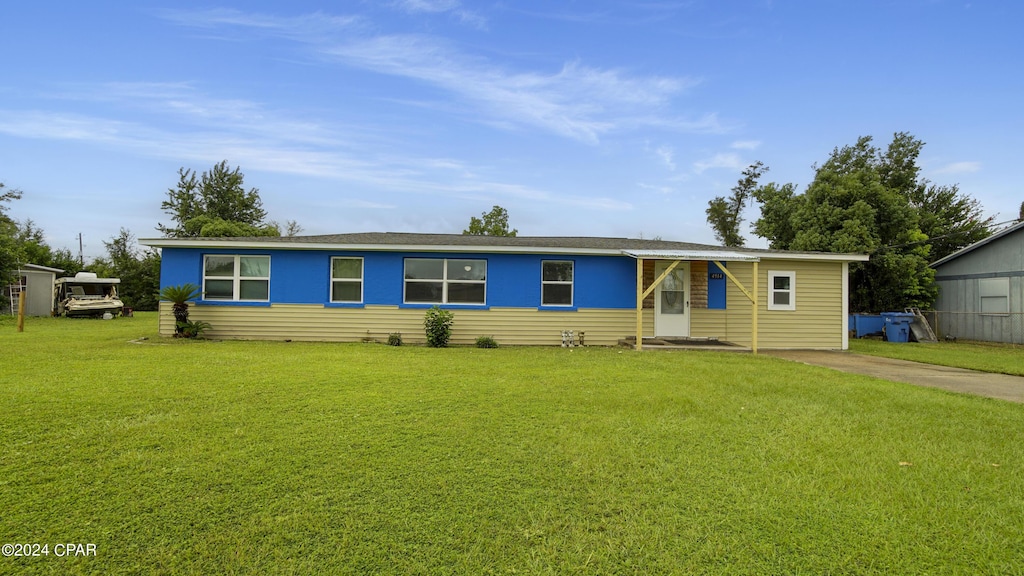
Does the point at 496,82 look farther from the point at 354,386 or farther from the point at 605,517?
the point at 605,517

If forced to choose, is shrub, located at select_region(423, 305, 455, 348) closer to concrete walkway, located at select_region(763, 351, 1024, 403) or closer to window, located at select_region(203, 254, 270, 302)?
window, located at select_region(203, 254, 270, 302)

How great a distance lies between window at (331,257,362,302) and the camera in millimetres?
11852

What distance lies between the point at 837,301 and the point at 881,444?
1017 cm

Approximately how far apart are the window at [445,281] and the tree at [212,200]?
93.6 ft

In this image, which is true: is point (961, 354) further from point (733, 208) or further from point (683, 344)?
point (733, 208)

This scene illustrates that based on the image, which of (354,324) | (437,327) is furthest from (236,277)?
(437,327)

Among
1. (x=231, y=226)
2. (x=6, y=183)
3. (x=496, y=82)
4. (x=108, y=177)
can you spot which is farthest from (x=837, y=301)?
(x=6, y=183)

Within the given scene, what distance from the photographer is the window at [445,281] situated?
11945 millimetres

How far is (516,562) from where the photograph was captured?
219 cm

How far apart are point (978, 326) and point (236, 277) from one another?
23542 mm

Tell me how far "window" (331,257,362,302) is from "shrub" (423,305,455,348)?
84.5 inches

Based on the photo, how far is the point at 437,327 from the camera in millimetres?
11055

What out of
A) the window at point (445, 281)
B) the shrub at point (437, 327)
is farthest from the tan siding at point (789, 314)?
the shrub at point (437, 327)

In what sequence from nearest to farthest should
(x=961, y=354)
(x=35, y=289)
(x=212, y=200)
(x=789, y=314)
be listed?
(x=961, y=354)
(x=789, y=314)
(x=35, y=289)
(x=212, y=200)
